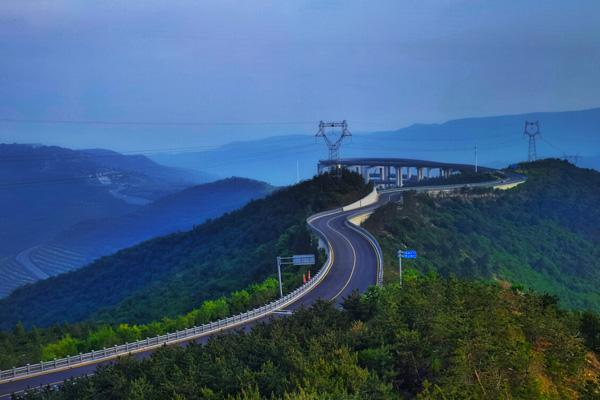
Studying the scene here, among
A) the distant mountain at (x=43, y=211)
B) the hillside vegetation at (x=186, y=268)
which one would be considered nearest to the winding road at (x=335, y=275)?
the hillside vegetation at (x=186, y=268)

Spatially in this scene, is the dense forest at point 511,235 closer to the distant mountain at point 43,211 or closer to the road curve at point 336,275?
the road curve at point 336,275

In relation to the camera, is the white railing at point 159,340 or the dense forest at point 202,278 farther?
the dense forest at point 202,278

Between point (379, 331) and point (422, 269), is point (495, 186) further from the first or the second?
point (379, 331)

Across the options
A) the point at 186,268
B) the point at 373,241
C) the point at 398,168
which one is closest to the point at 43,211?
the point at 398,168

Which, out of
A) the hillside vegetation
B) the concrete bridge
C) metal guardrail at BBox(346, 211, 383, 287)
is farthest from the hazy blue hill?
metal guardrail at BBox(346, 211, 383, 287)

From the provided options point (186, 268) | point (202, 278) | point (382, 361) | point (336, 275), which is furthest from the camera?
point (186, 268)

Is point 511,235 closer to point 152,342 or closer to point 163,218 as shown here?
point 152,342
